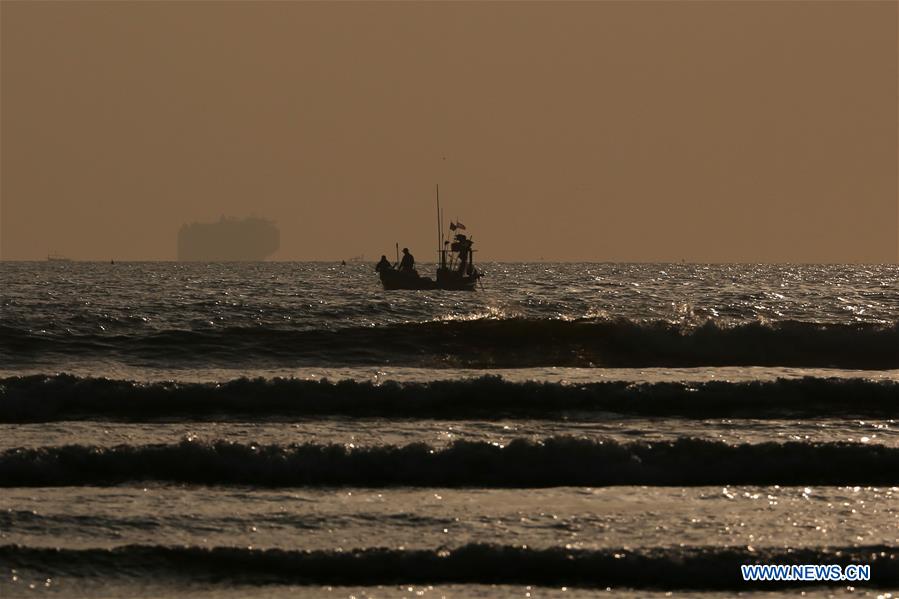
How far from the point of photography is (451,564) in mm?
12352

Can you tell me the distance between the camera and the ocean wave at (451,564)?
1206 cm

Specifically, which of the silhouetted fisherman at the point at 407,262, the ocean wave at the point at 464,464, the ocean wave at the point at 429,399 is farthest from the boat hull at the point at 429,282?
the ocean wave at the point at 464,464

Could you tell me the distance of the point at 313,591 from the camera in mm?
11680

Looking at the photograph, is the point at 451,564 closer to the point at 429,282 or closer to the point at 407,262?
the point at 407,262

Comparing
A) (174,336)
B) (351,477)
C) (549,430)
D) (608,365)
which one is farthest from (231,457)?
(174,336)

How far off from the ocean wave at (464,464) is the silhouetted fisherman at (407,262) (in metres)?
54.5

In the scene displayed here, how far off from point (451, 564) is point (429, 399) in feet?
37.4

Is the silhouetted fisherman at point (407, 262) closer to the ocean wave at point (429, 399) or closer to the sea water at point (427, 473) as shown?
the sea water at point (427, 473)

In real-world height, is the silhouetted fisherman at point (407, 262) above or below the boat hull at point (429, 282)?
above

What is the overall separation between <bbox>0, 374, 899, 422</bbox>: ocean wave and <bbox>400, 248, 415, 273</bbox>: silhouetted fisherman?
157ft

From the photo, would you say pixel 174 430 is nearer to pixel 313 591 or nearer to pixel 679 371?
pixel 313 591

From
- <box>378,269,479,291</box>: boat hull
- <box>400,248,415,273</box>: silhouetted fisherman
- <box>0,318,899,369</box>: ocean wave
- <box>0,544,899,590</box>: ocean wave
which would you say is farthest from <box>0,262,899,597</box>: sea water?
<box>378,269,479,291</box>: boat hull

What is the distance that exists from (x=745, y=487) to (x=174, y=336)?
23.7 meters

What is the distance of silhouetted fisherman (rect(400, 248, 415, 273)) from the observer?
7300cm
